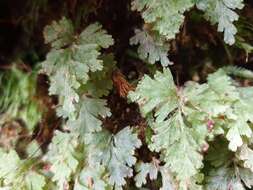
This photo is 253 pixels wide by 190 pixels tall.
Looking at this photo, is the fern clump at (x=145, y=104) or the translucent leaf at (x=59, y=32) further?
the translucent leaf at (x=59, y=32)

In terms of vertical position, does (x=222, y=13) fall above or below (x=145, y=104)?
above

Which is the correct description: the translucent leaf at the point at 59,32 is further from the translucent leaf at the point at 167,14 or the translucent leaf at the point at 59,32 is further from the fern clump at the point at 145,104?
the translucent leaf at the point at 167,14

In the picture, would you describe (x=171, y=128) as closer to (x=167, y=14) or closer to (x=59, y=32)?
(x=167, y=14)

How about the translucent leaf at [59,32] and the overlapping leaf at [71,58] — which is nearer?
the overlapping leaf at [71,58]

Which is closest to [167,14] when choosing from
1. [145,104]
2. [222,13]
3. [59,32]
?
[222,13]

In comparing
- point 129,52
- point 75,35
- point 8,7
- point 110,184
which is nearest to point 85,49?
point 75,35

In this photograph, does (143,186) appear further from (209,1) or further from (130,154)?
(209,1)

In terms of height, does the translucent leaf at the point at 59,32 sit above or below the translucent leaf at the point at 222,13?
below

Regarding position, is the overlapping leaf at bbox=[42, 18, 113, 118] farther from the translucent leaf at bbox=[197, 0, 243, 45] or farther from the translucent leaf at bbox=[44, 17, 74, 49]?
the translucent leaf at bbox=[197, 0, 243, 45]

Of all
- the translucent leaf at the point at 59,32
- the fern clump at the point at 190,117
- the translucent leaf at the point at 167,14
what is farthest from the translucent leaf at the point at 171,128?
the translucent leaf at the point at 59,32

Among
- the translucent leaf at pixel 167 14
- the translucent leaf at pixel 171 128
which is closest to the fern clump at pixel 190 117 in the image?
the translucent leaf at pixel 171 128

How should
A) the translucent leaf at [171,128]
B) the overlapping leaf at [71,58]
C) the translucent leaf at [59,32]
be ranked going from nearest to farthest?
1. the translucent leaf at [171,128]
2. the overlapping leaf at [71,58]
3. the translucent leaf at [59,32]

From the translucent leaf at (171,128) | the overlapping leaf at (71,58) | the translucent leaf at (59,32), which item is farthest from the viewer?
the translucent leaf at (59,32)
